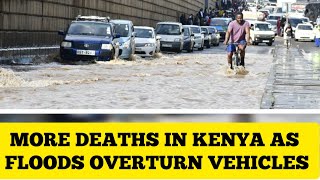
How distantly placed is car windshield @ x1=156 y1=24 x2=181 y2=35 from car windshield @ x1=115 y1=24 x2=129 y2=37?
891cm

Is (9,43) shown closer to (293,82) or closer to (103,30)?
(103,30)

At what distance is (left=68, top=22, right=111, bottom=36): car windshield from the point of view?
24953 millimetres

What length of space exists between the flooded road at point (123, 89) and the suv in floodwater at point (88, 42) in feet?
5.73

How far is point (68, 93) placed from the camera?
1345 centimetres

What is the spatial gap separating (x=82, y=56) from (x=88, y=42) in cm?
48

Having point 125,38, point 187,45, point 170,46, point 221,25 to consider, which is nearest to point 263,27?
point 221,25

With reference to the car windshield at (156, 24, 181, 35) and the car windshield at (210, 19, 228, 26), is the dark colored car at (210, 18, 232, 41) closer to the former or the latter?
the car windshield at (210, 19, 228, 26)

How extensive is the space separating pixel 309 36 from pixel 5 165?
6024cm

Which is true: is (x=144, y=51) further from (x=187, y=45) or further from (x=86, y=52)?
(x=187, y=45)

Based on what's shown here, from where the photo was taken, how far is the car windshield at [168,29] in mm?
37750

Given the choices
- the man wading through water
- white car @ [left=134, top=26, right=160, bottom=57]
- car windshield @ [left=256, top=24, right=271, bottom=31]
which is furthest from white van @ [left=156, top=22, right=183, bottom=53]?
car windshield @ [left=256, top=24, right=271, bottom=31]

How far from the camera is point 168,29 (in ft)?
124

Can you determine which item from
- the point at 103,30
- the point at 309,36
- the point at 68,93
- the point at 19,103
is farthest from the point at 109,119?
the point at 309,36

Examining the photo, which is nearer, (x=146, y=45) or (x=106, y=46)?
(x=106, y=46)
